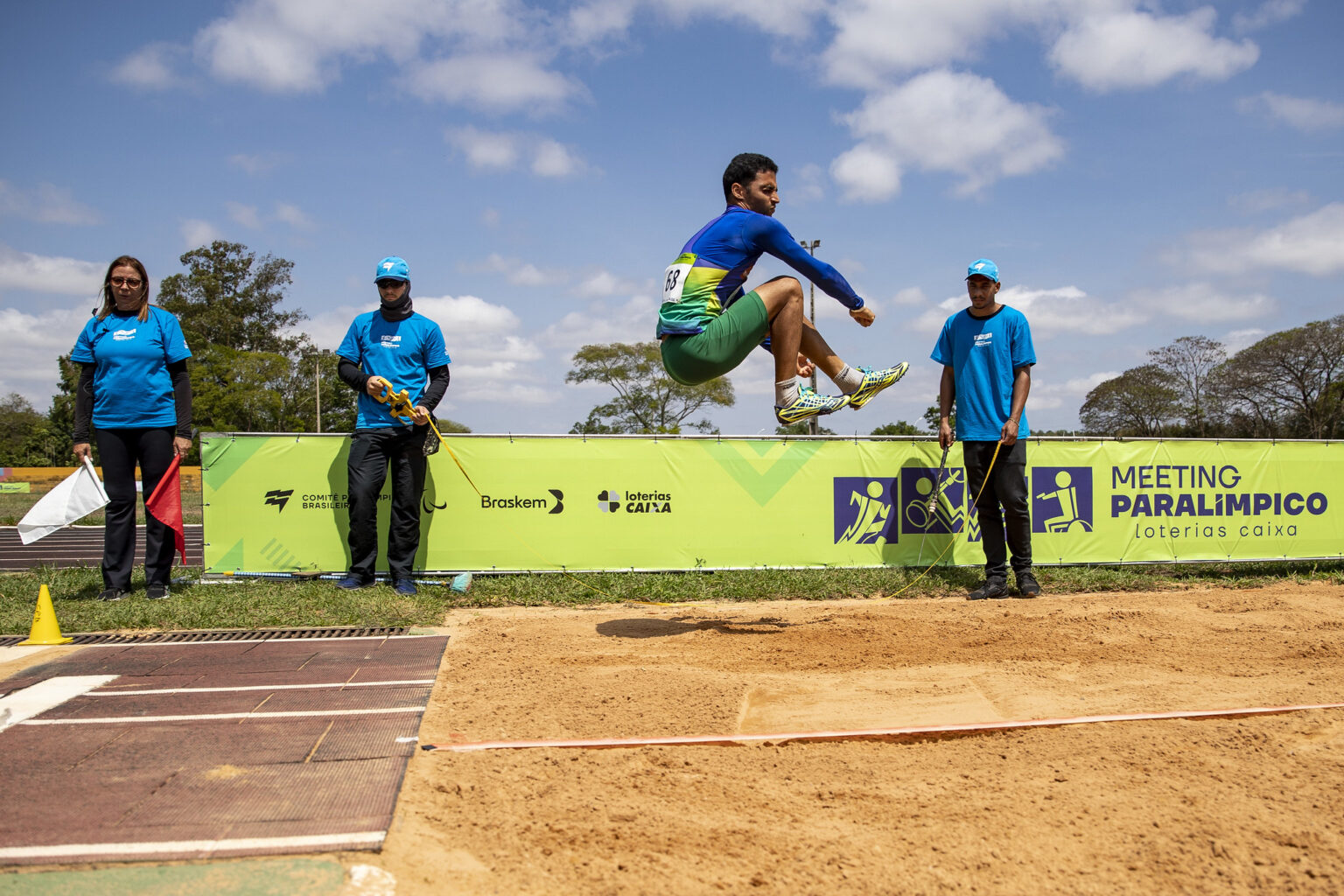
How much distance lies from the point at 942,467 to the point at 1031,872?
584cm

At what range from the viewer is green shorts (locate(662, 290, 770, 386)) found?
438 cm

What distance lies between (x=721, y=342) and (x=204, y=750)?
2868 millimetres

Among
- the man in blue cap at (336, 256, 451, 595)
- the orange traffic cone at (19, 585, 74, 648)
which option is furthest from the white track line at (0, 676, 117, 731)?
the man in blue cap at (336, 256, 451, 595)

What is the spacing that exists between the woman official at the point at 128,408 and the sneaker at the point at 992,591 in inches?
245

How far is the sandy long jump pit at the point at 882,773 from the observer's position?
7.24 ft

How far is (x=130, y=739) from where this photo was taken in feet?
10.3

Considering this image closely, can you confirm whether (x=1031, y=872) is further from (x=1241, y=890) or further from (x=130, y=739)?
(x=130, y=739)

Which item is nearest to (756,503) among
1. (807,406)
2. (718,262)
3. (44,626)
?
(807,406)

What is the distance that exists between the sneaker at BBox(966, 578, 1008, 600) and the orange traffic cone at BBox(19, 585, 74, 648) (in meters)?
6.31

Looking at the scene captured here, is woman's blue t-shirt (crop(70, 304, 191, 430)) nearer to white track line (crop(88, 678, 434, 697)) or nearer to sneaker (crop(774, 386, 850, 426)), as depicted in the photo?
white track line (crop(88, 678, 434, 697))

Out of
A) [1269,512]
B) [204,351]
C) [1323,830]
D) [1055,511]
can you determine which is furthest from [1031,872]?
[204,351]

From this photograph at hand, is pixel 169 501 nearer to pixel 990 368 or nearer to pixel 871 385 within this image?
pixel 871 385

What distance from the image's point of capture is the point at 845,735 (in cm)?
320

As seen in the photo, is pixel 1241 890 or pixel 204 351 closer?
pixel 1241 890
